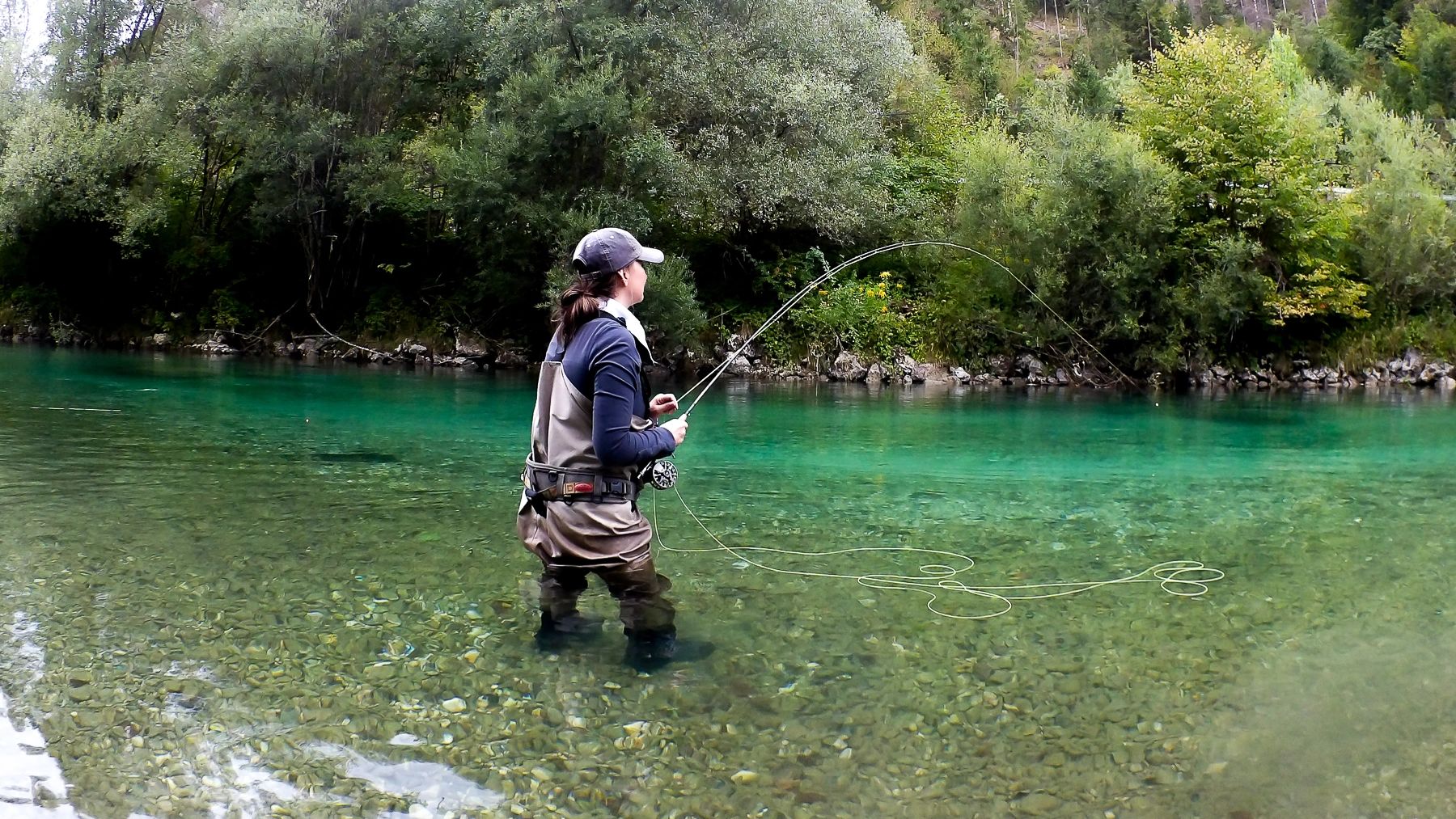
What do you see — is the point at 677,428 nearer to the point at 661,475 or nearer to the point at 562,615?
the point at 661,475

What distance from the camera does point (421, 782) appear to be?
390cm

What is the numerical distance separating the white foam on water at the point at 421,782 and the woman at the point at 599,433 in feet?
3.80

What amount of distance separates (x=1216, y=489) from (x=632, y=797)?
8.95 metres

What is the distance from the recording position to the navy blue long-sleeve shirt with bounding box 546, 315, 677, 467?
4.54 metres

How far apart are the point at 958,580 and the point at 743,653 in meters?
2.17

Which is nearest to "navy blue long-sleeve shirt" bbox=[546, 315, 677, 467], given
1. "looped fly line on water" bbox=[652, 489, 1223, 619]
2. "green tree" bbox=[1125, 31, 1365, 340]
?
"looped fly line on water" bbox=[652, 489, 1223, 619]

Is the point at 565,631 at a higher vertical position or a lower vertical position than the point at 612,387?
lower

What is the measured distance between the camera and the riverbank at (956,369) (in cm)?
2927

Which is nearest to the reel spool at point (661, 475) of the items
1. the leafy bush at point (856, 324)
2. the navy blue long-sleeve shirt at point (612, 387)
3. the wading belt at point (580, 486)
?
the wading belt at point (580, 486)

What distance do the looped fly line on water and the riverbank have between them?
1994cm

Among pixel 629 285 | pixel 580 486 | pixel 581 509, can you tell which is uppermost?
pixel 629 285

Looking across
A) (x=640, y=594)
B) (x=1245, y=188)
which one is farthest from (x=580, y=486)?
(x=1245, y=188)

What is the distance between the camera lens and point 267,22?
99.6ft

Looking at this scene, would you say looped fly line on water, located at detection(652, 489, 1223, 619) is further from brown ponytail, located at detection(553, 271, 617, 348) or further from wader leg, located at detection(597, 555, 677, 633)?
brown ponytail, located at detection(553, 271, 617, 348)
